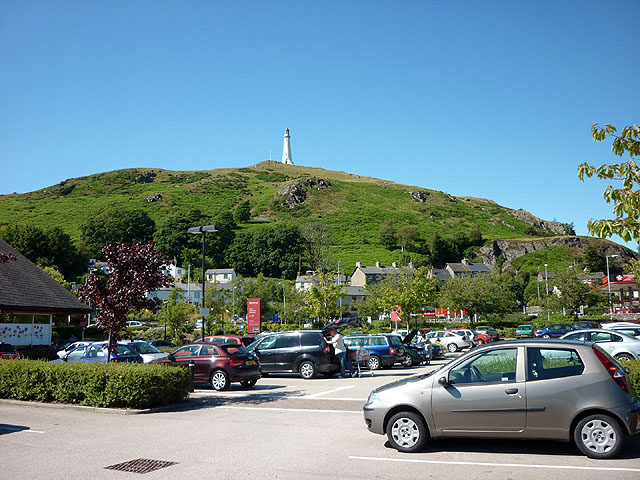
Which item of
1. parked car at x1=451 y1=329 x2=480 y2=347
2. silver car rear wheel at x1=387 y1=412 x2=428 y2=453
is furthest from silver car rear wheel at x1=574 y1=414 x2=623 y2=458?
parked car at x1=451 y1=329 x2=480 y2=347

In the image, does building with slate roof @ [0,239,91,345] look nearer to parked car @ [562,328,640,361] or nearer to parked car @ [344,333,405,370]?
parked car @ [344,333,405,370]

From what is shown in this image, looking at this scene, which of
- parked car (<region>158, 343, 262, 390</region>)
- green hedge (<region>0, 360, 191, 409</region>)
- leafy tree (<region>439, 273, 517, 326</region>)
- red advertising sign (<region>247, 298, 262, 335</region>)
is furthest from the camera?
leafy tree (<region>439, 273, 517, 326</region>)

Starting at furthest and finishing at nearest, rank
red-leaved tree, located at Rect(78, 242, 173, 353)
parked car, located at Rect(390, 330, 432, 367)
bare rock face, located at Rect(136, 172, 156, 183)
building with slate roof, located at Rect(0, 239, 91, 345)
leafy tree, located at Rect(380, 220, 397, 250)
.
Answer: bare rock face, located at Rect(136, 172, 156, 183) → leafy tree, located at Rect(380, 220, 397, 250) → building with slate roof, located at Rect(0, 239, 91, 345) → parked car, located at Rect(390, 330, 432, 367) → red-leaved tree, located at Rect(78, 242, 173, 353)

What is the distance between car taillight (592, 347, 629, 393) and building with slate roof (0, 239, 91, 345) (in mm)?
23996

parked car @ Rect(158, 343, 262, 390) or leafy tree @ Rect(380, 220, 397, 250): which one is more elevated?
leafy tree @ Rect(380, 220, 397, 250)

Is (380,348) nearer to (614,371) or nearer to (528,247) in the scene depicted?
(614,371)

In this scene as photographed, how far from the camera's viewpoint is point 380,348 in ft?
78.9

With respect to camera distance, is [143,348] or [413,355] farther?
[413,355]

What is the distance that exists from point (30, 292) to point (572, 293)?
48.4 m

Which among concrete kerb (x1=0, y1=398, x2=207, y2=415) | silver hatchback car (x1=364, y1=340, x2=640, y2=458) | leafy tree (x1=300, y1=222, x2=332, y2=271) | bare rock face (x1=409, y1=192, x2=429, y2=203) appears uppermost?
bare rock face (x1=409, y1=192, x2=429, y2=203)

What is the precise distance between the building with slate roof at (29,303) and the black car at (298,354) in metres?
12.2

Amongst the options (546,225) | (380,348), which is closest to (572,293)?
(380,348)

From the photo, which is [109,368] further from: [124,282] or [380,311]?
[380,311]

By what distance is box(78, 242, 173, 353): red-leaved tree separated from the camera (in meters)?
14.6
